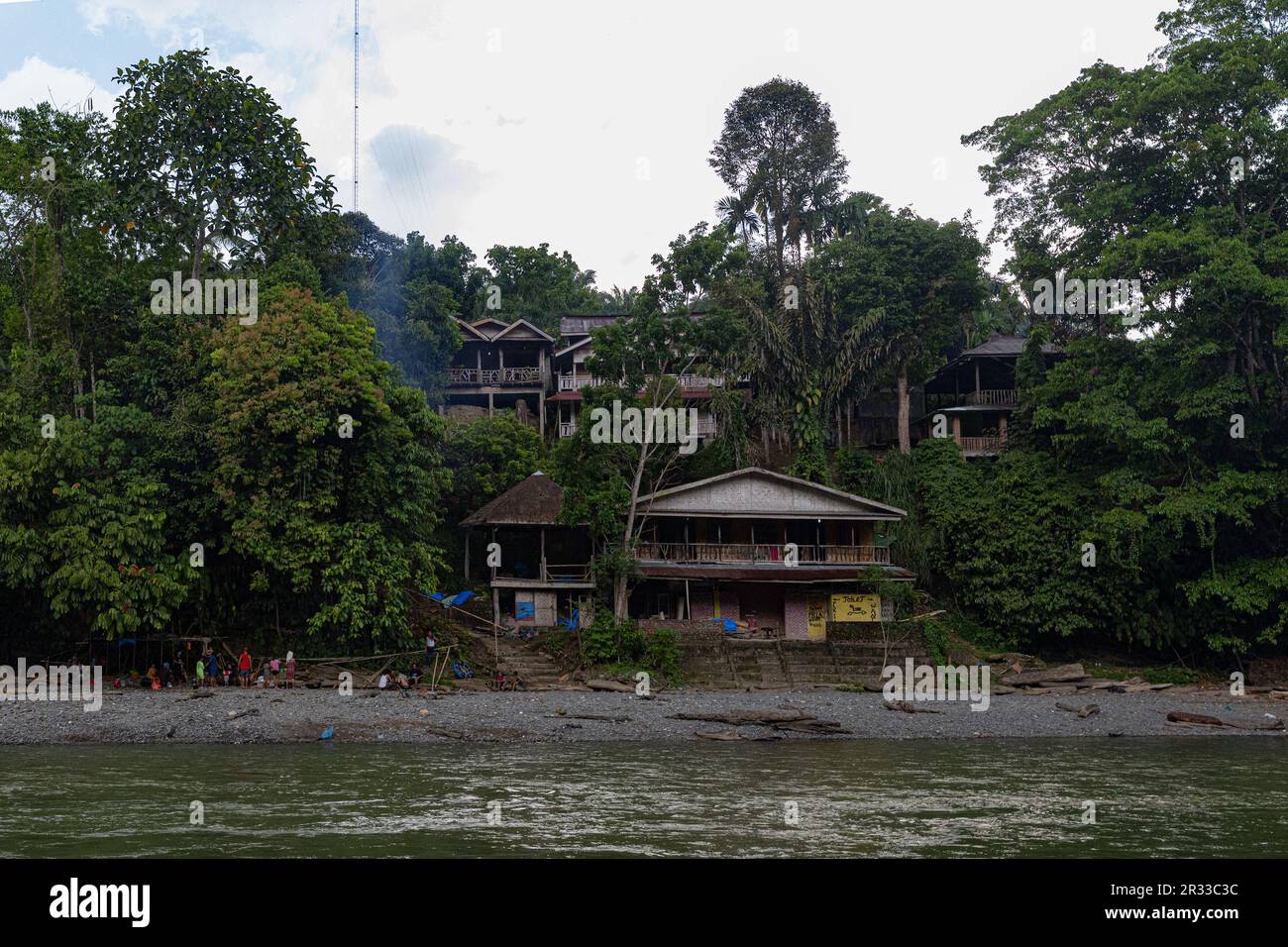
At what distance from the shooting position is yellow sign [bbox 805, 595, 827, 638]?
1326 inches

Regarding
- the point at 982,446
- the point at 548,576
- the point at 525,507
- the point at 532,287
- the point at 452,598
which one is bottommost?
the point at 452,598

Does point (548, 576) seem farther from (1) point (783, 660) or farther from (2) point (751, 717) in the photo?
(2) point (751, 717)

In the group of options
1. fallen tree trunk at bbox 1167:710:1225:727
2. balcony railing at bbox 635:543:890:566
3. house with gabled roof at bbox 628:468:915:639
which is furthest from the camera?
balcony railing at bbox 635:543:890:566

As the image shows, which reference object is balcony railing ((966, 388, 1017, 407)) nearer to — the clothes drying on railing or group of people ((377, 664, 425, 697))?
the clothes drying on railing

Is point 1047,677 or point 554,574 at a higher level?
point 554,574

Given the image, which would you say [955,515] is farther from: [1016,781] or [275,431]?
[275,431]

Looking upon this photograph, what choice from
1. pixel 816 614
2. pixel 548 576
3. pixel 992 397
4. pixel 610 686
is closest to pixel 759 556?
pixel 816 614

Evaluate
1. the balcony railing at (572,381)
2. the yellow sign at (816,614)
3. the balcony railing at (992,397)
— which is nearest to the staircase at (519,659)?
the yellow sign at (816,614)

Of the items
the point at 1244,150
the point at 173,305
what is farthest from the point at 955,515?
the point at 173,305

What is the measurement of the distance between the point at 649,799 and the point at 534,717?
27.7 feet

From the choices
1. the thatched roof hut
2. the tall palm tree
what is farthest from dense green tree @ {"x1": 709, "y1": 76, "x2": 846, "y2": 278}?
the thatched roof hut

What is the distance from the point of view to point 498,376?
147 ft

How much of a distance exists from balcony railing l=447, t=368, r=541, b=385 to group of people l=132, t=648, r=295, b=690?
731 inches

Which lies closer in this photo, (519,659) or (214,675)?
(214,675)
